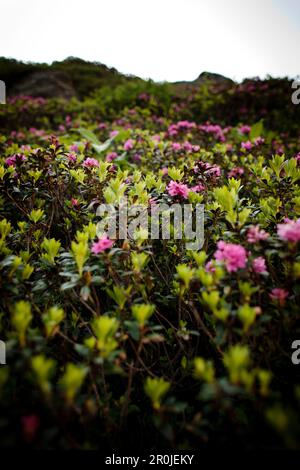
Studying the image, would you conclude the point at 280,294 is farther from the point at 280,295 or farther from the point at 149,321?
the point at 149,321

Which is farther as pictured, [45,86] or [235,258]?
[45,86]

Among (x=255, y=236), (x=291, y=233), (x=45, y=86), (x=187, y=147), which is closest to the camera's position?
(x=291, y=233)

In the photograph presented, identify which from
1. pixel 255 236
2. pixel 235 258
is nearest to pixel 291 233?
pixel 255 236

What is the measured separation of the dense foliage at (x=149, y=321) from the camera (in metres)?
1.04

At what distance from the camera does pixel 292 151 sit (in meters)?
5.56

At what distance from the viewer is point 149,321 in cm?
187

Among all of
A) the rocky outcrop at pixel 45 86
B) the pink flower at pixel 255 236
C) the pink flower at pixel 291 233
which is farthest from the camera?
the rocky outcrop at pixel 45 86

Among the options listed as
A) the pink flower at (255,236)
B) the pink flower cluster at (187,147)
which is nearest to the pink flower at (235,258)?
the pink flower at (255,236)

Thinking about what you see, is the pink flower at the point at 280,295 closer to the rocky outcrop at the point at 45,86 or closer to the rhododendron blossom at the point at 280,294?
the rhododendron blossom at the point at 280,294

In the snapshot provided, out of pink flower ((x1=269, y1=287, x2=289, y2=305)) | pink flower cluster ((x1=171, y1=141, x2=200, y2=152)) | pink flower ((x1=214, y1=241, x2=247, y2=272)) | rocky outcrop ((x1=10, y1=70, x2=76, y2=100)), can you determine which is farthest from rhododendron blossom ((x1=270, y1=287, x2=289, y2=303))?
rocky outcrop ((x1=10, y1=70, x2=76, y2=100))

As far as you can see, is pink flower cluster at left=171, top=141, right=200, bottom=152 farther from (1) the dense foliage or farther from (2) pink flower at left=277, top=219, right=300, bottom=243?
(2) pink flower at left=277, top=219, right=300, bottom=243

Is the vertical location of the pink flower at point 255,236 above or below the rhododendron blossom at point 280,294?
above

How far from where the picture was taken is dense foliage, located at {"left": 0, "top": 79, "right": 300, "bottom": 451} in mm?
1037

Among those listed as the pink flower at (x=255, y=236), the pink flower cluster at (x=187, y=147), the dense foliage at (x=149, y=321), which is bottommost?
the dense foliage at (x=149, y=321)
